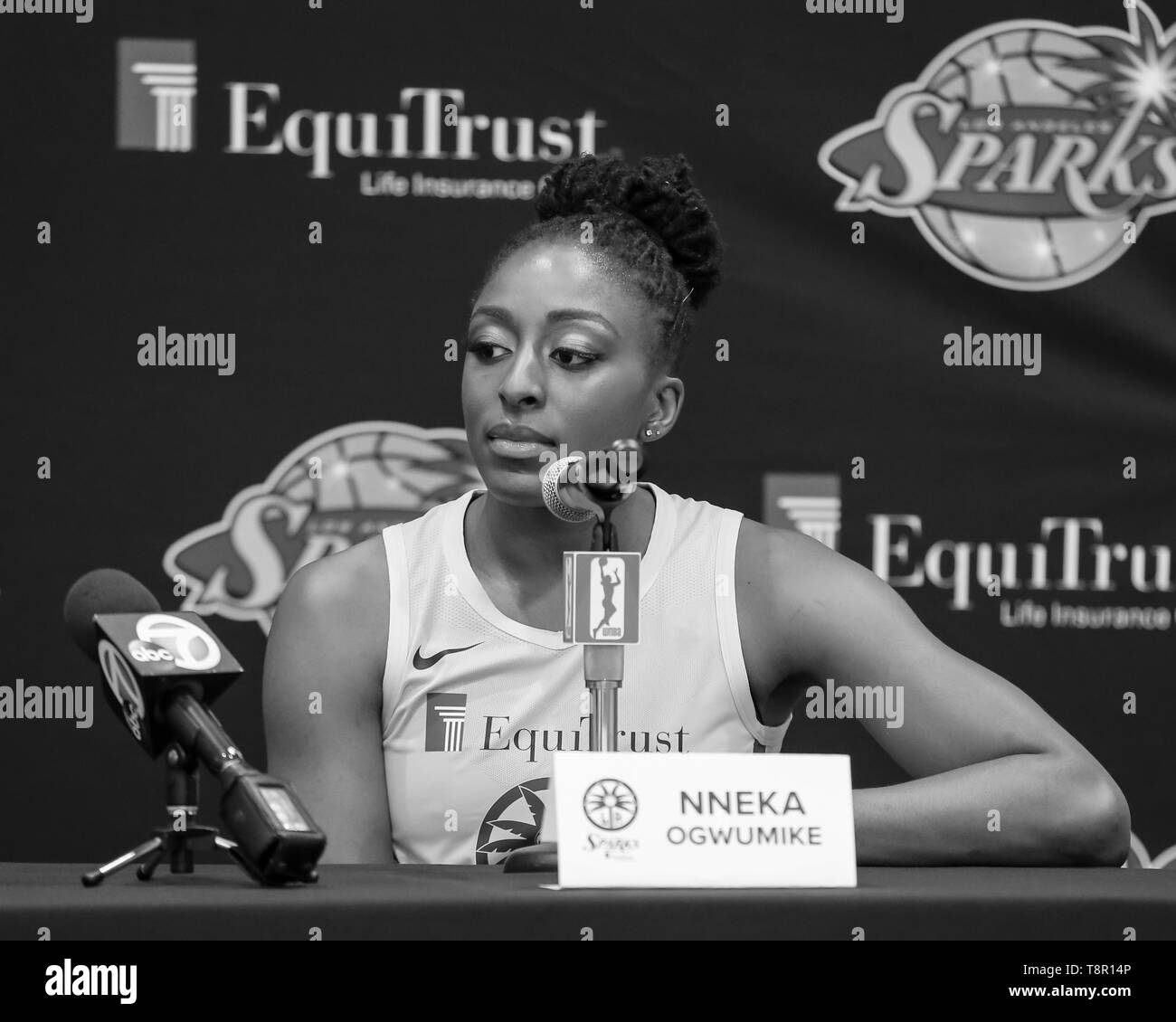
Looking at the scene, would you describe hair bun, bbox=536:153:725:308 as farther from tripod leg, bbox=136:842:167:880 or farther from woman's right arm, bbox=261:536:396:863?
tripod leg, bbox=136:842:167:880

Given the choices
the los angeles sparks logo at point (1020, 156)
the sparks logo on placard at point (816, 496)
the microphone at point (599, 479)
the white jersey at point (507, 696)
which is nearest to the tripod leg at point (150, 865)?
the microphone at point (599, 479)

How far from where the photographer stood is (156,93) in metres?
2.52

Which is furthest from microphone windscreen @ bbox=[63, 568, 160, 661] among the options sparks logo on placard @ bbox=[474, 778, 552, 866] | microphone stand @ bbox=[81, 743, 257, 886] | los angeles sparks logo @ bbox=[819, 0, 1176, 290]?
los angeles sparks logo @ bbox=[819, 0, 1176, 290]

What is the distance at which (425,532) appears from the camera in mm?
2207

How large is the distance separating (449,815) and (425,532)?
1.32 ft

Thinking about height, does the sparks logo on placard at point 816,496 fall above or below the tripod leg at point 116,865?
above

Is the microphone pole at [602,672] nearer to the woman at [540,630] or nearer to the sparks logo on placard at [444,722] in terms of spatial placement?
the woman at [540,630]

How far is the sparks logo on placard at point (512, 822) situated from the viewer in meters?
2.02

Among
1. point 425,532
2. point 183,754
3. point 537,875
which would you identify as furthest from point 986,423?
point 183,754

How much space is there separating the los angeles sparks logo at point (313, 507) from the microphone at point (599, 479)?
113 centimetres

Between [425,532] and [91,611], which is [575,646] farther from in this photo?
[91,611]

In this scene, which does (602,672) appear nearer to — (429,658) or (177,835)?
(177,835)

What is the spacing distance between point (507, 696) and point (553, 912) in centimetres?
92

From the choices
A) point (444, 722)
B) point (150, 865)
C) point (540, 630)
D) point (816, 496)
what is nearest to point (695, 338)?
point (816, 496)
